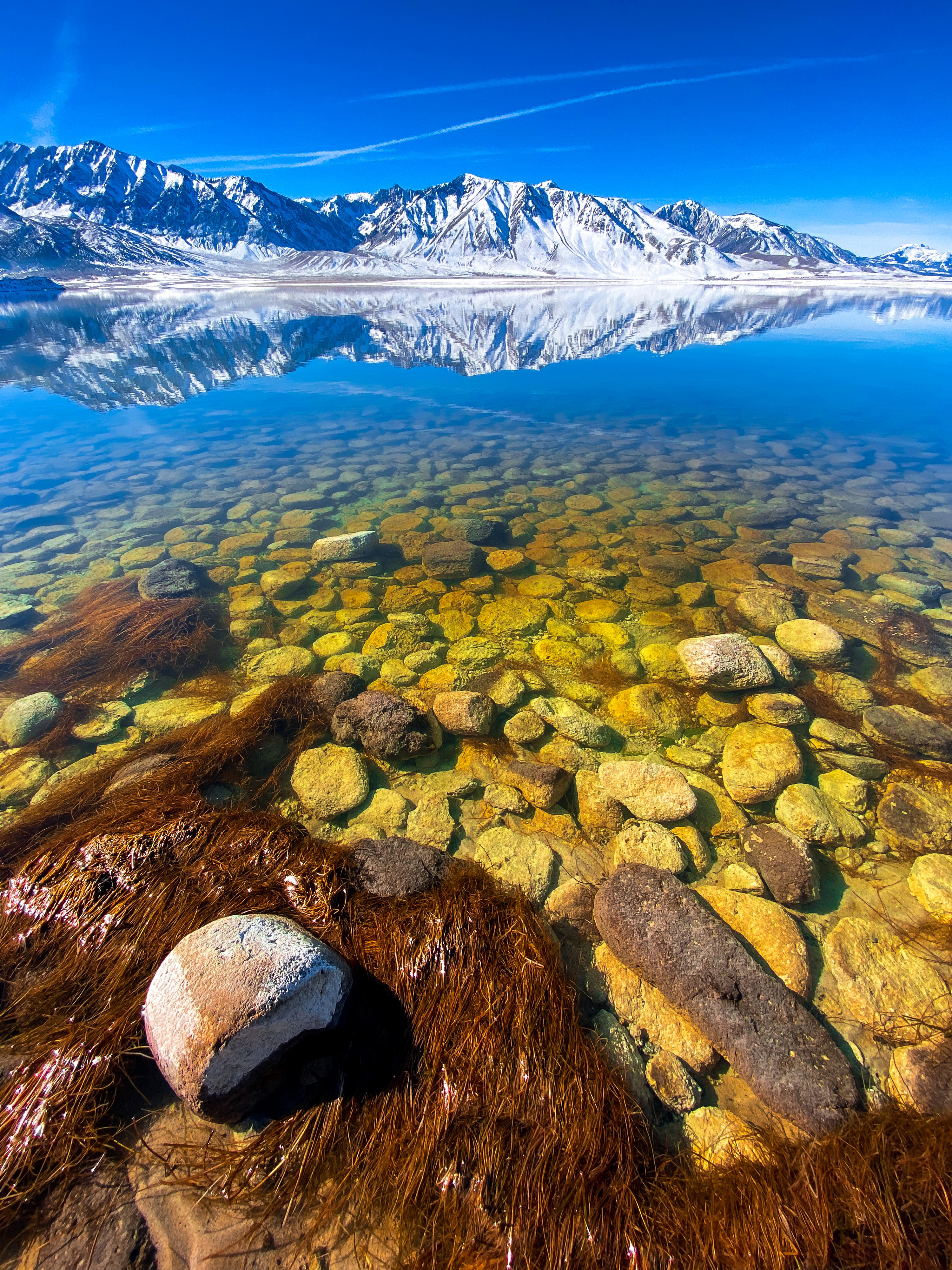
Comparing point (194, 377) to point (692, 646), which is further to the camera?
point (194, 377)

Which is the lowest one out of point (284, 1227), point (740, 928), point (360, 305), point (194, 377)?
point (740, 928)

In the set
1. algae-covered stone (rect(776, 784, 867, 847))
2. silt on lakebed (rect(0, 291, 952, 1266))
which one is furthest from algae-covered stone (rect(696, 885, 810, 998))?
algae-covered stone (rect(776, 784, 867, 847))

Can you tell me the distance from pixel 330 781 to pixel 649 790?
2521 millimetres

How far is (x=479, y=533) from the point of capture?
844 cm

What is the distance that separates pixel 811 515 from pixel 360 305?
3041 inches

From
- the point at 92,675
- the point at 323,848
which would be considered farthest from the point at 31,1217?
the point at 92,675

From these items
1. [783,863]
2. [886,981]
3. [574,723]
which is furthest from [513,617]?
[886,981]

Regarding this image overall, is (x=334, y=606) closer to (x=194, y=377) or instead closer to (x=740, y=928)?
(x=740, y=928)

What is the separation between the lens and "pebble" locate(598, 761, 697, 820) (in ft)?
12.2

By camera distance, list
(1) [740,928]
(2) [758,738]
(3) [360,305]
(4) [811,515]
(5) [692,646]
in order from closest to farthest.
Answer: (1) [740,928] < (2) [758,738] < (5) [692,646] < (4) [811,515] < (3) [360,305]

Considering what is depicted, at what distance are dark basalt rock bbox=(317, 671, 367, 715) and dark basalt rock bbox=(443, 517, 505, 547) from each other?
384 centimetres

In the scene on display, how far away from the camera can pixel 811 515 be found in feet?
31.2

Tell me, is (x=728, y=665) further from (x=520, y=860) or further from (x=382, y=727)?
(x=382, y=727)

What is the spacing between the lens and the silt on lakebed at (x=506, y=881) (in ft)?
6.52
